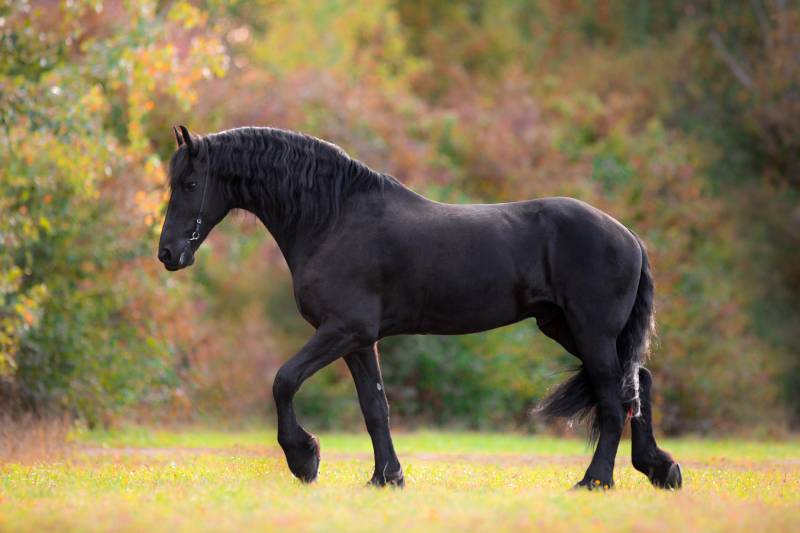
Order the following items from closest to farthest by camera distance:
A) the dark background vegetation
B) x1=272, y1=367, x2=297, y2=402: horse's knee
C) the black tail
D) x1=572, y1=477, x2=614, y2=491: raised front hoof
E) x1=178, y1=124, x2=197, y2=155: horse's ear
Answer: x1=272, y1=367, x2=297, y2=402: horse's knee
x1=572, y1=477, x2=614, y2=491: raised front hoof
x1=178, y1=124, x2=197, y2=155: horse's ear
the black tail
the dark background vegetation

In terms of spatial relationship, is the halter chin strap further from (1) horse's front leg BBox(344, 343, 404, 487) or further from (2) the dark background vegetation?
(2) the dark background vegetation

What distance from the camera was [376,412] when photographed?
8.84 metres

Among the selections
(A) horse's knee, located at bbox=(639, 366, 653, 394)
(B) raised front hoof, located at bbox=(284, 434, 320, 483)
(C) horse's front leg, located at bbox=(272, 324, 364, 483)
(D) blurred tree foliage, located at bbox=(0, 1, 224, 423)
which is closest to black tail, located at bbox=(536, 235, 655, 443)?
(A) horse's knee, located at bbox=(639, 366, 653, 394)

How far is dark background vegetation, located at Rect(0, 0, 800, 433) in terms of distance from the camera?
618 inches

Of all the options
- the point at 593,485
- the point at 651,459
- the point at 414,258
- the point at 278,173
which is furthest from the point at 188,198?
the point at 651,459

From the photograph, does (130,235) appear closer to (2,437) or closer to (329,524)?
(2,437)

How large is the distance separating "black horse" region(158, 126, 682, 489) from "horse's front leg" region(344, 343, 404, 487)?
0.01 metres

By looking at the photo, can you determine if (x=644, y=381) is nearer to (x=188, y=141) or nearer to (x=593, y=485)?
(x=593, y=485)

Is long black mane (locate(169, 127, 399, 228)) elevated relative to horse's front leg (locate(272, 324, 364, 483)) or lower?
elevated

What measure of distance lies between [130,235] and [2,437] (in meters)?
6.21

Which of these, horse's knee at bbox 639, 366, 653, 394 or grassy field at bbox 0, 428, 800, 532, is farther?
horse's knee at bbox 639, 366, 653, 394

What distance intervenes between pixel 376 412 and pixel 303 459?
0.69 m

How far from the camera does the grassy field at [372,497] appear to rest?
6680 millimetres

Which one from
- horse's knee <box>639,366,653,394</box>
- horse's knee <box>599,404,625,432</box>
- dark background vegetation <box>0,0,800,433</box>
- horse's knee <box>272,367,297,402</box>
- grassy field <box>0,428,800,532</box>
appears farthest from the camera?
dark background vegetation <box>0,0,800,433</box>
